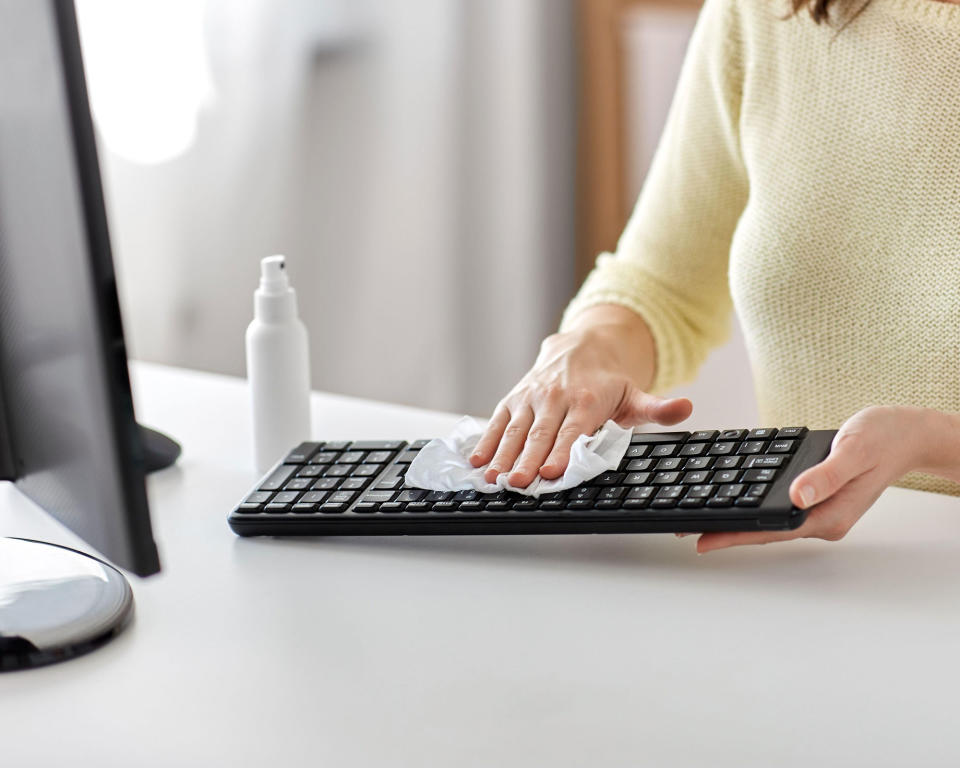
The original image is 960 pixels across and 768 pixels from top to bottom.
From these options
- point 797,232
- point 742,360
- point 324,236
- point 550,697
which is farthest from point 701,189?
point 324,236

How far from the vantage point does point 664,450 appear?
764 mm

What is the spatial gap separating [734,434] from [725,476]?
7 centimetres

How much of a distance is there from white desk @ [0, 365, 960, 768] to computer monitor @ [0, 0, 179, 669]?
0.12ft

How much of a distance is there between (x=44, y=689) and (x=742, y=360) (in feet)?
3.65

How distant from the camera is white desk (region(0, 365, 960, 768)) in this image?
21.2 inches

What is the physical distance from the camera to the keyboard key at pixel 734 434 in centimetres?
77

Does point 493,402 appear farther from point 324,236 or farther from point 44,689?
point 44,689

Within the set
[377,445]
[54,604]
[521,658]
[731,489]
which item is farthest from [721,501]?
[54,604]

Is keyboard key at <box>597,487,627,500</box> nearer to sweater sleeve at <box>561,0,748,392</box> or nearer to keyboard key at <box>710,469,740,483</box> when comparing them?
keyboard key at <box>710,469,740,483</box>

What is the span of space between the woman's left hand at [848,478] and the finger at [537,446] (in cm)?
11

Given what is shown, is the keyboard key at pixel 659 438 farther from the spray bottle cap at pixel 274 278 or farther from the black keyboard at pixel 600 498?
the spray bottle cap at pixel 274 278

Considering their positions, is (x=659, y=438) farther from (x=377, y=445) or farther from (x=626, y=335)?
(x=626, y=335)

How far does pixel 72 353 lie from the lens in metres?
0.59

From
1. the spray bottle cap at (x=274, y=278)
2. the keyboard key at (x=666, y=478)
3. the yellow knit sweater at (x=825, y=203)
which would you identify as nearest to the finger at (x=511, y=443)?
the keyboard key at (x=666, y=478)
